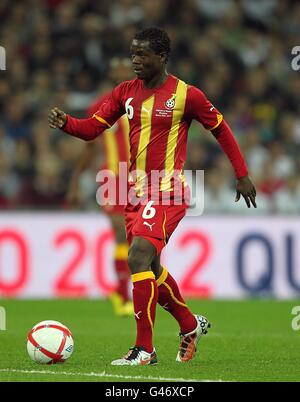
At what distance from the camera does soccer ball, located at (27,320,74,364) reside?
23.2 feet

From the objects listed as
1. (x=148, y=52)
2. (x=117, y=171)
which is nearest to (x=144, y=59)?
(x=148, y=52)

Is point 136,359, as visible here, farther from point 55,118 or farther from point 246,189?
point 55,118

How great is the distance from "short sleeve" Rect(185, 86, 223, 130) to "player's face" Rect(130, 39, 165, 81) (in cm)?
30

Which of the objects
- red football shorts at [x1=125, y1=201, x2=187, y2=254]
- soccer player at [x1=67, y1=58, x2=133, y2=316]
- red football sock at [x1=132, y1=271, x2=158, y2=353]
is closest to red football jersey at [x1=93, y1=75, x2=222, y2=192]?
red football shorts at [x1=125, y1=201, x2=187, y2=254]

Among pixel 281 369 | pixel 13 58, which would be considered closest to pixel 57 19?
pixel 13 58

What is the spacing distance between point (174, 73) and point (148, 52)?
9.11 metres

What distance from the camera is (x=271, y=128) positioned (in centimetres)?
1599

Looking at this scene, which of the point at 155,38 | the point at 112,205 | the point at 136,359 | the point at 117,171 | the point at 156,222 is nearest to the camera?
the point at 136,359

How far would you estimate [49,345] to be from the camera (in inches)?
278

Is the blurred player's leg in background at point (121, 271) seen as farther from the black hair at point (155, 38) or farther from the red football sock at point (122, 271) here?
the black hair at point (155, 38)

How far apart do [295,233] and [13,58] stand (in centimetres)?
511

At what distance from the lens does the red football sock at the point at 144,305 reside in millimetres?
7090
